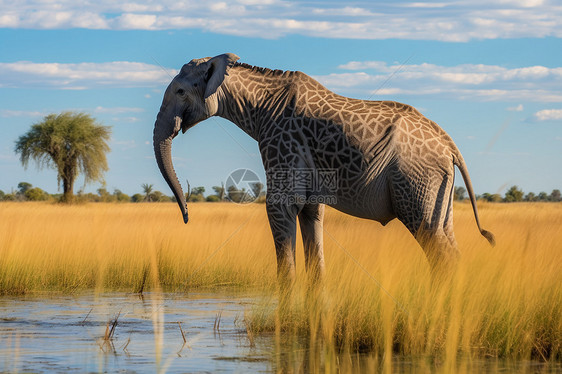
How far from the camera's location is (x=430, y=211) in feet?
23.0

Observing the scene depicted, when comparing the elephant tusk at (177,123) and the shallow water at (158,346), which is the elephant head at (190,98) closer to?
the elephant tusk at (177,123)

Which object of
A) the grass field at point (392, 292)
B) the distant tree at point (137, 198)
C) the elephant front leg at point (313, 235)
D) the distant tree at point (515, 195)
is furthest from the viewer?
the distant tree at point (137, 198)

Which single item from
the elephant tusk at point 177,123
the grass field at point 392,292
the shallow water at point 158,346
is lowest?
the shallow water at point 158,346

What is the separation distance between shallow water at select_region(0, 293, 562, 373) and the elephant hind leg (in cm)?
184

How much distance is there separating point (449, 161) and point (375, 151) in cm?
72

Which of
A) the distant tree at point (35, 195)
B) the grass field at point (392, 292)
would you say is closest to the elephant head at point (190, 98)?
the grass field at point (392, 292)

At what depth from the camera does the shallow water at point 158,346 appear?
4992mm

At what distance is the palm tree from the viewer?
43.9 m

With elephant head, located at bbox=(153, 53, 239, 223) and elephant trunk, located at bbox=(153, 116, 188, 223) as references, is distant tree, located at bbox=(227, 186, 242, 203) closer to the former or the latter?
elephant trunk, located at bbox=(153, 116, 188, 223)

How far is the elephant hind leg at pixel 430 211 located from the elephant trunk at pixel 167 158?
2.42 m

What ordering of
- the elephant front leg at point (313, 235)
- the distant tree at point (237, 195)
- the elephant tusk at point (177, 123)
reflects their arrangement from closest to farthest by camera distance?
the elephant front leg at point (313, 235), the elephant tusk at point (177, 123), the distant tree at point (237, 195)

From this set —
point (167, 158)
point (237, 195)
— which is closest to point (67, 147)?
point (237, 195)

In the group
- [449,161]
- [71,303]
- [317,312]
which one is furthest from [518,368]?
[71,303]

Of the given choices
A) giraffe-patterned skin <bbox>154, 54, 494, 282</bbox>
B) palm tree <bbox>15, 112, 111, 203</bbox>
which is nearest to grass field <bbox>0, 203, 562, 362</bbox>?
giraffe-patterned skin <bbox>154, 54, 494, 282</bbox>
